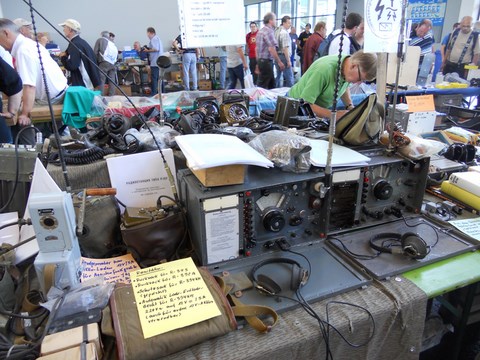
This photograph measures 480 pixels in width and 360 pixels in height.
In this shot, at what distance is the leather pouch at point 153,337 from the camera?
29.0 inches

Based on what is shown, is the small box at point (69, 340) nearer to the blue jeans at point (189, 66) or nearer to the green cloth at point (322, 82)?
the green cloth at point (322, 82)

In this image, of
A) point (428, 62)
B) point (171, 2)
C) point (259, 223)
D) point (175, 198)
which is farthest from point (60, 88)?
point (171, 2)

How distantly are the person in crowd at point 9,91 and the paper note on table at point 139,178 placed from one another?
1.46 metres

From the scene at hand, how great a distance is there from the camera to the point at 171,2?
7.81m

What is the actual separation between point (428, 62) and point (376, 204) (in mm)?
3227

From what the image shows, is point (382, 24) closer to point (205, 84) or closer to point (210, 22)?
point (210, 22)

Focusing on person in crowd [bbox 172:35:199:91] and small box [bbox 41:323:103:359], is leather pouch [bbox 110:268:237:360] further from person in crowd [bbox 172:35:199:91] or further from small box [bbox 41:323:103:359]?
person in crowd [bbox 172:35:199:91]

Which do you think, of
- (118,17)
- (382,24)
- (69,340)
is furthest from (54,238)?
(118,17)

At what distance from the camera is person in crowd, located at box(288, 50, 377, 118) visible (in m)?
1.92

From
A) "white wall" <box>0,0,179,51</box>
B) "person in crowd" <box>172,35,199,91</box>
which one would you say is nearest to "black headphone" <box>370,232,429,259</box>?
"person in crowd" <box>172,35,199,91</box>

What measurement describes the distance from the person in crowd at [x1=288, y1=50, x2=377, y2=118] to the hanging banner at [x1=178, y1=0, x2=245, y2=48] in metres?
0.67

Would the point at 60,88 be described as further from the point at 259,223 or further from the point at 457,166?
the point at 457,166

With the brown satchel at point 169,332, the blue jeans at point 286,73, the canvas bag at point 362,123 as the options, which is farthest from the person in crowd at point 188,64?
the brown satchel at point 169,332

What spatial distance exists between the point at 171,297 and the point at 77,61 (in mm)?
3879
